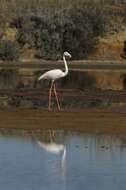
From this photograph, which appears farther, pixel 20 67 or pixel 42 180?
pixel 20 67

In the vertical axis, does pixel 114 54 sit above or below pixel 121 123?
below

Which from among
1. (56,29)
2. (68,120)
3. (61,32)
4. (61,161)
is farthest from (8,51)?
(61,161)

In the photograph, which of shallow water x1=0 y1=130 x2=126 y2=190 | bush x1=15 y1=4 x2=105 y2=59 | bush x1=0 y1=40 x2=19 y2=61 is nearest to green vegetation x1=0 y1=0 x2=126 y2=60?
bush x1=15 y1=4 x2=105 y2=59

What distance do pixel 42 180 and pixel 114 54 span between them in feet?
175

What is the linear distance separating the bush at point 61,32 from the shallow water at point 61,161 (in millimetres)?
45727

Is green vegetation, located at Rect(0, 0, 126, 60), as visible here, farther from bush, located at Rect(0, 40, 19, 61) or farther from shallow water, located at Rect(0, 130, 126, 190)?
shallow water, located at Rect(0, 130, 126, 190)

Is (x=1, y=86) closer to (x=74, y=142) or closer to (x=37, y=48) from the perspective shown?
(x=74, y=142)

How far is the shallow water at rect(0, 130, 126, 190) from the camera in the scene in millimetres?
13648

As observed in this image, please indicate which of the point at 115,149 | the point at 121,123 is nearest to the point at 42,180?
the point at 115,149

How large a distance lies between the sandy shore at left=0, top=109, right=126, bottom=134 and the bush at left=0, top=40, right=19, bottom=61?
3569 centimetres

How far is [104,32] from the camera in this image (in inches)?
2776

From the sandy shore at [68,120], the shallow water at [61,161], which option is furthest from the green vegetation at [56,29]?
the shallow water at [61,161]

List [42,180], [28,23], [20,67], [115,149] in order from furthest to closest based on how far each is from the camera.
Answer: [28,23] → [20,67] → [115,149] → [42,180]

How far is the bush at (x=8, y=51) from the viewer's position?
200 feet
